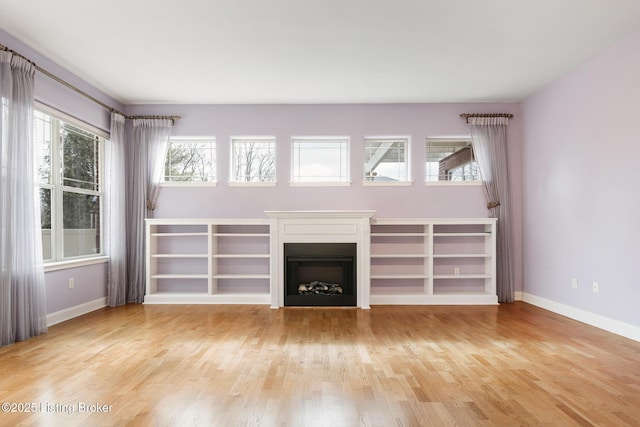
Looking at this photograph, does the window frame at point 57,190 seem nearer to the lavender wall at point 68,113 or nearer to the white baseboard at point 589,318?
the lavender wall at point 68,113

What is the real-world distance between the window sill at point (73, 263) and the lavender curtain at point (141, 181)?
44cm

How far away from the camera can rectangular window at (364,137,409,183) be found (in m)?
5.81

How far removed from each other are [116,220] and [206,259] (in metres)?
1.32

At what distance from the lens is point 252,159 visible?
5879 millimetres

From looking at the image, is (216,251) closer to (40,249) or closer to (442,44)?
(40,249)

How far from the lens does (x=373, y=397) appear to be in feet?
7.78

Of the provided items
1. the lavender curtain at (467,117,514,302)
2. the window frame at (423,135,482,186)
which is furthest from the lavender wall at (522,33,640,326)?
the window frame at (423,135,482,186)

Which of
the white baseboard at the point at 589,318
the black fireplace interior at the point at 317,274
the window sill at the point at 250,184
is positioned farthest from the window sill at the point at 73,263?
the white baseboard at the point at 589,318

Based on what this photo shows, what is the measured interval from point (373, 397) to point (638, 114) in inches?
142

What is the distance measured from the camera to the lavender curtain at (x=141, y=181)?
5.52 metres

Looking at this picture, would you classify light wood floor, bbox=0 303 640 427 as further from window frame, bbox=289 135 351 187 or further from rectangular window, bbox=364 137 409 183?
rectangular window, bbox=364 137 409 183

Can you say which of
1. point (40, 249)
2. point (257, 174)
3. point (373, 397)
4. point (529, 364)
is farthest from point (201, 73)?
point (529, 364)

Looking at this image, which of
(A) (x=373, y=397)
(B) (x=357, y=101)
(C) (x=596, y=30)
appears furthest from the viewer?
(B) (x=357, y=101)

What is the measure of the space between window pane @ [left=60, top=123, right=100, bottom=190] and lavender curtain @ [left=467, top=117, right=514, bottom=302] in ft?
17.2
